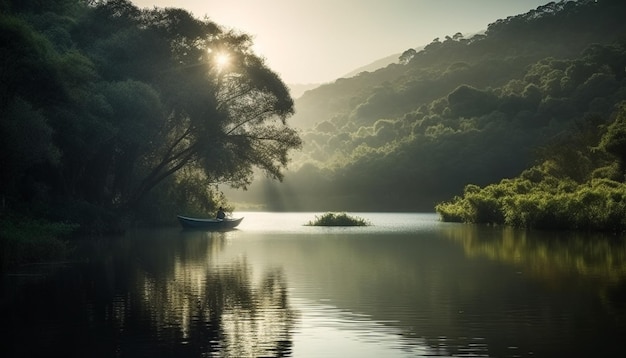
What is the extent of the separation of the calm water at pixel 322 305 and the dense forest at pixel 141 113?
393 inches

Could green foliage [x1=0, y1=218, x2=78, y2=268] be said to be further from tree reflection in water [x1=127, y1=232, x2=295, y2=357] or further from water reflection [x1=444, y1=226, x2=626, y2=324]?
water reflection [x1=444, y1=226, x2=626, y2=324]

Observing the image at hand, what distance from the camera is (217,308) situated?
2055 cm

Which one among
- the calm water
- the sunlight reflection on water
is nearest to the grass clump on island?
the sunlight reflection on water

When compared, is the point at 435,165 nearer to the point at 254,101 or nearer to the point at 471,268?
the point at 254,101

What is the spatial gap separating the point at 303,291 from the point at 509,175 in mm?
104825

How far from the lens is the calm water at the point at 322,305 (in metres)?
15.4

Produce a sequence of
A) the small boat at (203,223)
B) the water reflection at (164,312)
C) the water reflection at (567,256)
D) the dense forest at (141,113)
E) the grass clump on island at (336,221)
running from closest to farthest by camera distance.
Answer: the water reflection at (164,312), the water reflection at (567,256), the dense forest at (141,113), the small boat at (203,223), the grass clump on island at (336,221)

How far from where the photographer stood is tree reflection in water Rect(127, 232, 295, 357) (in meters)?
15.6

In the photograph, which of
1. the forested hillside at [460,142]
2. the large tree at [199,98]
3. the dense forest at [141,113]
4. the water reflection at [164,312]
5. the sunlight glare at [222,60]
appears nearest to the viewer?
the water reflection at [164,312]

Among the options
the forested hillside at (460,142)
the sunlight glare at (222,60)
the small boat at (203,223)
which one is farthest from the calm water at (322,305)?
the forested hillside at (460,142)

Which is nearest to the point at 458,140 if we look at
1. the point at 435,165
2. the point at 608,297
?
the point at 435,165

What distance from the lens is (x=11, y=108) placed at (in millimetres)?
31875

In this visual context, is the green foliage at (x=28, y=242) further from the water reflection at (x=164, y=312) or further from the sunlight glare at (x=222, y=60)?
the sunlight glare at (x=222, y=60)

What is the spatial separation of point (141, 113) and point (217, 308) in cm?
3222
